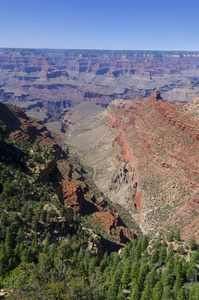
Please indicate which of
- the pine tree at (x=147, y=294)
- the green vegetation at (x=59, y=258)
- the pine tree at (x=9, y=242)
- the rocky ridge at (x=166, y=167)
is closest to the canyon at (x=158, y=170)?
the rocky ridge at (x=166, y=167)

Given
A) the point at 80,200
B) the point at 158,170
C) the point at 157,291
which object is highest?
the point at 157,291

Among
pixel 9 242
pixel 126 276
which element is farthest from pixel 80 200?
pixel 9 242

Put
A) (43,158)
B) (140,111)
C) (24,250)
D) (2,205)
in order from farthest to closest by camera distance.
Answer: (140,111), (43,158), (2,205), (24,250)

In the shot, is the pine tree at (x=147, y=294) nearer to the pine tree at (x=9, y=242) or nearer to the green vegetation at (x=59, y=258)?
the green vegetation at (x=59, y=258)

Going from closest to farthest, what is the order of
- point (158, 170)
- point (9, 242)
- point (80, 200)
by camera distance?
point (9, 242) → point (80, 200) → point (158, 170)

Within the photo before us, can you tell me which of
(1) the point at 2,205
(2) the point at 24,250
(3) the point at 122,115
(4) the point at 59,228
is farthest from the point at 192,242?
(3) the point at 122,115

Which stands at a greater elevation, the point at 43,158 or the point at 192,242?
the point at 43,158

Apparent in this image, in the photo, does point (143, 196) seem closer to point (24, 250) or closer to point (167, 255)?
point (167, 255)

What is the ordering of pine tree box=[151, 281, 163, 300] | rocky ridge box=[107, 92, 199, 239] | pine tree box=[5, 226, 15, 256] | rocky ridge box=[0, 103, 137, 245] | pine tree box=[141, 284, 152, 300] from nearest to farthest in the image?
pine tree box=[5, 226, 15, 256]
pine tree box=[151, 281, 163, 300]
pine tree box=[141, 284, 152, 300]
rocky ridge box=[0, 103, 137, 245]
rocky ridge box=[107, 92, 199, 239]

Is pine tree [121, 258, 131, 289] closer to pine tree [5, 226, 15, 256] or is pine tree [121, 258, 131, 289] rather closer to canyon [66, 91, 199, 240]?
pine tree [5, 226, 15, 256]

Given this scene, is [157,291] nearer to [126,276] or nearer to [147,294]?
[147,294]

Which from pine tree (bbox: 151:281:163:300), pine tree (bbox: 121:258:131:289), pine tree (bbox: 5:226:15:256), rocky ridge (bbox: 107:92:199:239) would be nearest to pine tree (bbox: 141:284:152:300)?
pine tree (bbox: 151:281:163:300)
